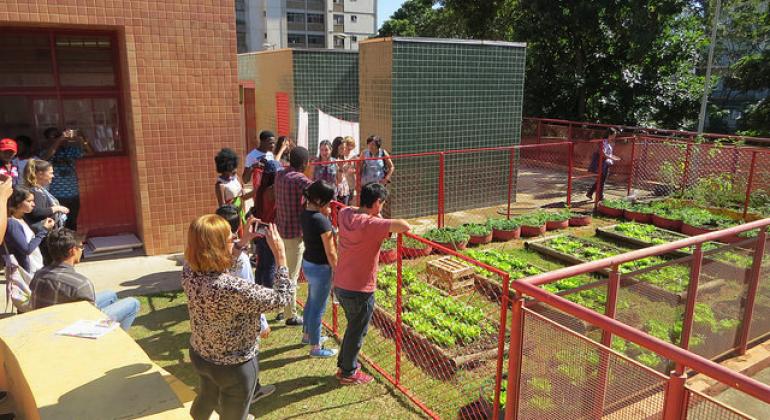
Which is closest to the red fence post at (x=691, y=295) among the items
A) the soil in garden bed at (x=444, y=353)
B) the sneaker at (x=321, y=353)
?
the soil in garden bed at (x=444, y=353)

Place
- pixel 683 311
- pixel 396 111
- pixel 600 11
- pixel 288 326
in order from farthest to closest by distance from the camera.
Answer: pixel 600 11 → pixel 396 111 → pixel 288 326 → pixel 683 311

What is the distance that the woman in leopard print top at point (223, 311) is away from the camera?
3365mm

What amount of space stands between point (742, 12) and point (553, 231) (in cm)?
3233

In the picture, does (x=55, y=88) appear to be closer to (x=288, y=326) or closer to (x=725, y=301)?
(x=288, y=326)

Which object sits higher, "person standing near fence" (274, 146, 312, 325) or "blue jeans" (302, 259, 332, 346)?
"person standing near fence" (274, 146, 312, 325)

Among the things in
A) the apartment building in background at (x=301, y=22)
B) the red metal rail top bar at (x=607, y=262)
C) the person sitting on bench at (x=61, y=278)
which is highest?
the apartment building in background at (x=301, y=22)

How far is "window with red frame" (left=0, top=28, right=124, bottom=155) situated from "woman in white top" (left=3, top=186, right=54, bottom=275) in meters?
3.88

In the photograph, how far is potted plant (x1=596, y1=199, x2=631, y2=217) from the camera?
11.9m

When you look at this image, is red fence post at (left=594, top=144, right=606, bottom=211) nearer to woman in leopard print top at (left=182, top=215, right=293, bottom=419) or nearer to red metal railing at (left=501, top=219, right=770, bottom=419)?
red metal railing at (left=501, top=219, right=770, bottom=419)

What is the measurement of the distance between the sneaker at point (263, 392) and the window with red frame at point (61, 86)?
5.97 metres

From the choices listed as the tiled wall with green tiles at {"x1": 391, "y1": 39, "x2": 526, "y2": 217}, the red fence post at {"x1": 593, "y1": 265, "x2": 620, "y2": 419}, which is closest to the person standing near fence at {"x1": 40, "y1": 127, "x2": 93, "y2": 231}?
the tiled wall with green tiles at {"x1": 391, "y1": 39, "x2": 526, "y2": 217}

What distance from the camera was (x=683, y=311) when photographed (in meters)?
4.62

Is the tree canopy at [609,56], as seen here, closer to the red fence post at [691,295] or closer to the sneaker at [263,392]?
the red fence post at [691,295]

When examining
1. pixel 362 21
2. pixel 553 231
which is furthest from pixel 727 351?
pixel 362 21
